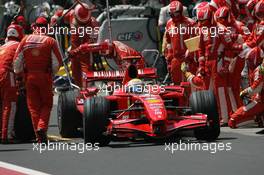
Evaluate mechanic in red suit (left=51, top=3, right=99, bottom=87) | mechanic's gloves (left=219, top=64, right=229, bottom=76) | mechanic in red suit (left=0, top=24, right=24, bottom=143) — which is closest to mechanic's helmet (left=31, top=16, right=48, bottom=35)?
mechanic in red suit (left=0, top=24, right=24, bottom=143)

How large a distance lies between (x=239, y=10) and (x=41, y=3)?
39.2 ft

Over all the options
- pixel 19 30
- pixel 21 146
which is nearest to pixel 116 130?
pixel 21 146

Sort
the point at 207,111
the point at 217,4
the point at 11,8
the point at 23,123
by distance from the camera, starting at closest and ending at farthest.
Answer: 1. the point at 207,111
2. the point at 23,123
3. the point at 217,4
4. the point at 11,8

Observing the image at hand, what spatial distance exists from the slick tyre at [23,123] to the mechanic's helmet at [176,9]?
15.3ft

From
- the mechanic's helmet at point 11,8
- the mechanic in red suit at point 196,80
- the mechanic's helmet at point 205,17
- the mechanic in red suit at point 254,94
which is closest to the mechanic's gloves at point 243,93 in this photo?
the mechanic in red suit at point 254,94

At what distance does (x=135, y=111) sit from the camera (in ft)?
50.4

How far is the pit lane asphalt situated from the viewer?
Result: 473 inches

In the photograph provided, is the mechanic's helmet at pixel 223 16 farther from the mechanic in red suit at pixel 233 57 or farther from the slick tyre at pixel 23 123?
the slick tyre at pixel 23 123

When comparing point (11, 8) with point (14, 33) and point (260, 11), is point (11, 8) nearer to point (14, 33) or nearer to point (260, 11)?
point (14, 33)

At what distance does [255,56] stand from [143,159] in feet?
14.8

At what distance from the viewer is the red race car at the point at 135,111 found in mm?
14594

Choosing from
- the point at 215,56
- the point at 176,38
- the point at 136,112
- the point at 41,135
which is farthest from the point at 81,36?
the point at 136,112

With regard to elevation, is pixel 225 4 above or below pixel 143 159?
above

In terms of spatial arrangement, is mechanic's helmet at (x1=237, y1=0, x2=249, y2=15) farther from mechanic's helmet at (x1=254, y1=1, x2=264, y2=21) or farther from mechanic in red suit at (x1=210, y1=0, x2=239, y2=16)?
mechanic's helmet at (x1=254, y1=1, x2=264, y2=21)
